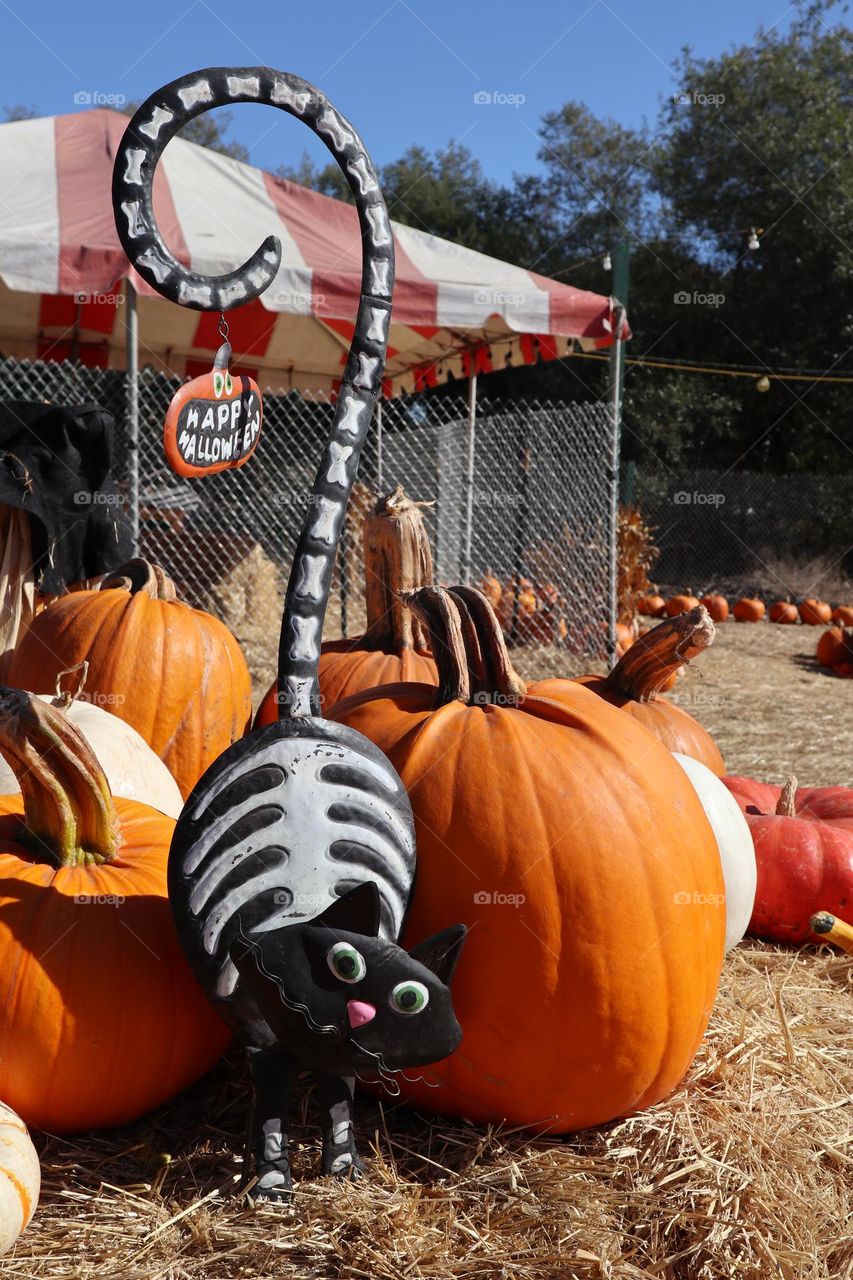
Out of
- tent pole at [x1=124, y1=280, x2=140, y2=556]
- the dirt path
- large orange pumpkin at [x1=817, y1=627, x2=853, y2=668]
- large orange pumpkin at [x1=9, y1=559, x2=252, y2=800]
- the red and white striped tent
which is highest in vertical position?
the red and white striped tent

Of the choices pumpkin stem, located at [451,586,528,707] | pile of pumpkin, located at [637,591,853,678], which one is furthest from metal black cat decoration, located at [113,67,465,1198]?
pile of pumpkin, located at [637,591,853,678]

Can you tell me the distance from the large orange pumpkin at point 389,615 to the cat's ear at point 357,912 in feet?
4.34

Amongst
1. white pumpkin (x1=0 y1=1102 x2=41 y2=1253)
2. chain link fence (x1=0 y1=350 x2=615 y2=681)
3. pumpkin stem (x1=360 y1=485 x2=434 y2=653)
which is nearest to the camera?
white pumpkin (x1=0 y1=1102 x2=41 y2=1253)

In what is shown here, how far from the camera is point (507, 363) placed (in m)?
8.12

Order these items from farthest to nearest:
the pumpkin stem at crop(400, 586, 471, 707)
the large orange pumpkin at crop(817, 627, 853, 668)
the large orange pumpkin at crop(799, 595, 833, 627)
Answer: the large orange pumpkin at crop(799, 595, 833, 627), the large orange pumpkin at crop(817, 627, 853, 668), the pumpkin stem at crop(400, 586, 471, 707)

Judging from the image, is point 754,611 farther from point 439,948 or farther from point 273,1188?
point 273,1188

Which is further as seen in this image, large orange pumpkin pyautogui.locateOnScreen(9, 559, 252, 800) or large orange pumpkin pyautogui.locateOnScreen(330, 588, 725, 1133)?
large orange pumpkin pyautogui.locateOnScreen(9, 559, 252, 800)

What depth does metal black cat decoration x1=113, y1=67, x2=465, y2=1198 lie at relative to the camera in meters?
1.44

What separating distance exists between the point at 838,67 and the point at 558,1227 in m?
23.7

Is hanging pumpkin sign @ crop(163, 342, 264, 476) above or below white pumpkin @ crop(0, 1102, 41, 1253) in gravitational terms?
above

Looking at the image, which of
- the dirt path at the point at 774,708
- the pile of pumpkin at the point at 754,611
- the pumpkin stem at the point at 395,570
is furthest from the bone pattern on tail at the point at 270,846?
the pile of pumpkin at the point at 754,611

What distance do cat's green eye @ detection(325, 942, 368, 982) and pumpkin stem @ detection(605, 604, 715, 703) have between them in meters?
1.19

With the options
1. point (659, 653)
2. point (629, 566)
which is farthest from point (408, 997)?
point (629, 566)

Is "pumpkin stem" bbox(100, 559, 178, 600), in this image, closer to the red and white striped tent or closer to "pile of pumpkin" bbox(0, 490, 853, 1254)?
"pile of pumpkin" bbox(0, 490, 853, 1254)
